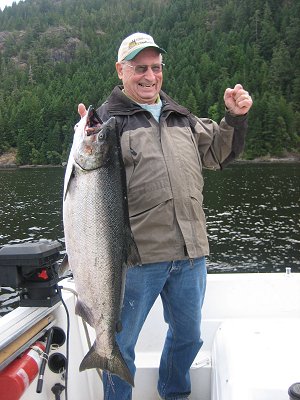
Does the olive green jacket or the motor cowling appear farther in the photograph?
the olive green jacket

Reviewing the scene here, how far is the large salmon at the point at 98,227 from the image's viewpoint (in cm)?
272

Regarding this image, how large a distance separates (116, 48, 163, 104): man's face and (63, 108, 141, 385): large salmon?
60cm

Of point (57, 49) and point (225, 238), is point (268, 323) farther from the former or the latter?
point (57, 49)

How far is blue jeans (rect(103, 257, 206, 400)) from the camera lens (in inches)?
126

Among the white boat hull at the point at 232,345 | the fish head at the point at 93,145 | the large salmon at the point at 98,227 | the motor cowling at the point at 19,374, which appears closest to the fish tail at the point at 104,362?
the large salmon at the point at 98,227

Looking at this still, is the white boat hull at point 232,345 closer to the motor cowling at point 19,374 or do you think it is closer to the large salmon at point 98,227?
the motor cowling at point 19,374

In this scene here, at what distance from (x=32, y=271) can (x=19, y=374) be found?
712 mm

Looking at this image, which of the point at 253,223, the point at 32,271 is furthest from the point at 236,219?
the point at 32,271

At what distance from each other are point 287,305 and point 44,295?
242 cm

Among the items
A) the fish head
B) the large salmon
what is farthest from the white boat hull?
the fish head

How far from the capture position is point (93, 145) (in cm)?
272

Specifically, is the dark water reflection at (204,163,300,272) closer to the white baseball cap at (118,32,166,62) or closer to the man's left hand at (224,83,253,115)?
the man's left hand at (224,83,253,115)

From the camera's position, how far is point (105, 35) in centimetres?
19725

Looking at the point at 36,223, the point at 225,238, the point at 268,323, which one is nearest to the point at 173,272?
the point at 268,323
